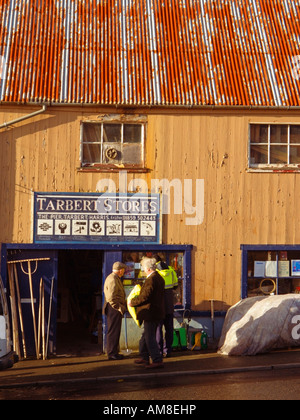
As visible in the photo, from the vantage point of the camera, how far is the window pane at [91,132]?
49.8ft

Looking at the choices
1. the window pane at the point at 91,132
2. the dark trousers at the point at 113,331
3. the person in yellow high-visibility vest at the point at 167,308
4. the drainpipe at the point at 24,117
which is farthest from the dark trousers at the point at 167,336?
the drainpipe at the point at 24,117

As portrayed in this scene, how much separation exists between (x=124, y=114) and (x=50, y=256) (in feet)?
10.9

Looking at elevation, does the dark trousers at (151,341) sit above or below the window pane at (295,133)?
below

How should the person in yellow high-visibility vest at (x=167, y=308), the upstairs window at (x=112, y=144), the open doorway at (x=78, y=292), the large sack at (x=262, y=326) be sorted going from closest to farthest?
1. the large sack at (x=262, y=326)
2. the person in yellow high-visibility vest at (x=167, y=308)
3. the upstairs window at (x=112, y=144)
4. the open doorway at (x=78, y=292)

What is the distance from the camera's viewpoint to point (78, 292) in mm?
19641

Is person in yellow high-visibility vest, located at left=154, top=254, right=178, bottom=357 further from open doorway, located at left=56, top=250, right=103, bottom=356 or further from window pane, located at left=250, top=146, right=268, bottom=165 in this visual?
open doorway, located at left=56, top=250, right=103, bottom=356

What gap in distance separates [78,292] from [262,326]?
6.93m

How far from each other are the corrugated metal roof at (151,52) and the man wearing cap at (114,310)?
3.69 m

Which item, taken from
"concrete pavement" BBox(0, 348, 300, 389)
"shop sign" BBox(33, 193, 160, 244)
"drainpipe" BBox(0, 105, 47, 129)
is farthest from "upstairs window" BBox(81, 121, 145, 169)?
"concrete pavement" BBox(0, 348, 300, 389)

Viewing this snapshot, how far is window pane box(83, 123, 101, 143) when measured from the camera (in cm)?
1517

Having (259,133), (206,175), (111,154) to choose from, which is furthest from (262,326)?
(111,154)

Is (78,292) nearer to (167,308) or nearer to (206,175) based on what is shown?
(167,308)

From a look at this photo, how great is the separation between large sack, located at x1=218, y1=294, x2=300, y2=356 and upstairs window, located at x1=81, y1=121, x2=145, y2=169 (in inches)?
145

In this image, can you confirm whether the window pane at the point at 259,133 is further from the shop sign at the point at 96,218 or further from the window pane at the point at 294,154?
the shop sign at the point at 96,218
